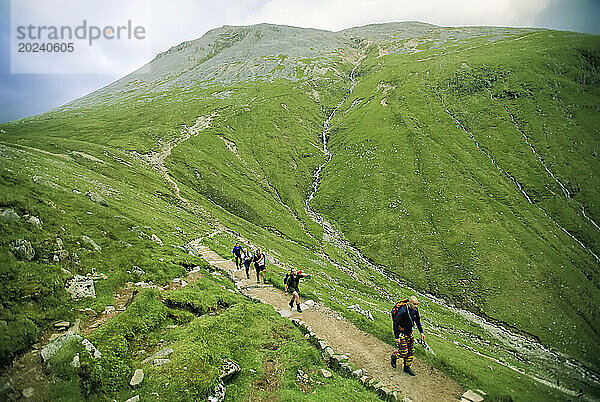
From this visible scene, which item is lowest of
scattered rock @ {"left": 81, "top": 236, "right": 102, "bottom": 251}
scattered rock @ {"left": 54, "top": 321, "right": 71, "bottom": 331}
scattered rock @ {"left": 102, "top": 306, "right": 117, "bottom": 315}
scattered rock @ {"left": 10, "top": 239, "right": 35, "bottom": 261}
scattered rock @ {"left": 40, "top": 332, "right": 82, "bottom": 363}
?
scattered rock @ {"left": 102, "top": 306, "right": 117, "bottom": 315}

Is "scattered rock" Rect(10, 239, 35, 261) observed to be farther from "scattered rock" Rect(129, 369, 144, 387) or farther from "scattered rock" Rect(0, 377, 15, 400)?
"scattered rock" Rect(129, 369, 144, 387)

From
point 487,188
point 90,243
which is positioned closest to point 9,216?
point 90,243

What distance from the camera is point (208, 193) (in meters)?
94.3

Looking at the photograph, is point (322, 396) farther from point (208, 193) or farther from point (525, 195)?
point (525, 195)

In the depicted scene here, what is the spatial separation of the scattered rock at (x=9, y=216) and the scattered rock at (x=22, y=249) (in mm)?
2019

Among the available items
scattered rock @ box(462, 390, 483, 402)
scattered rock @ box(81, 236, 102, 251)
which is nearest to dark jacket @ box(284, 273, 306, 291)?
scattered rock @ box(462, 390, 483, 402)

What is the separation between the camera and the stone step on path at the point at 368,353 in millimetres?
16359

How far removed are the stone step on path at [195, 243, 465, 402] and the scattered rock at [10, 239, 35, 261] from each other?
1510cm

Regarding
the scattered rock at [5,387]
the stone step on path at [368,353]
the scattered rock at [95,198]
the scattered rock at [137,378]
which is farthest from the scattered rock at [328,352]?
the scattered rock at [95,198]

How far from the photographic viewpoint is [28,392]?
1073cm

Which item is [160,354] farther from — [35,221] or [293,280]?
[293,280]

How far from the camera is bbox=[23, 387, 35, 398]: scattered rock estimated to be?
1064 cm

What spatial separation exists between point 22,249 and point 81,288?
365 cm

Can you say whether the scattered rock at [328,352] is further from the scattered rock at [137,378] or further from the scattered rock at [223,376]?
the scattered rock at [137,378]
